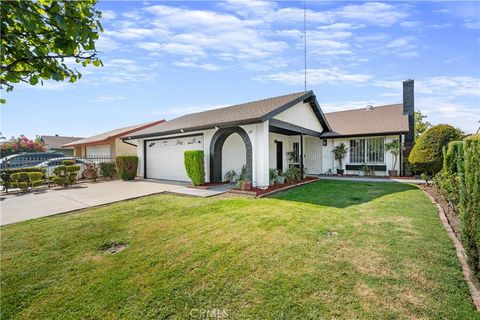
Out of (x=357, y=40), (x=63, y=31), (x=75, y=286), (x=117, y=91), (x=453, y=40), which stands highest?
(x=357, y=40)

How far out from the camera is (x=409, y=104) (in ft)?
53.2

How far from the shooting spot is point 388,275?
3.36 metres

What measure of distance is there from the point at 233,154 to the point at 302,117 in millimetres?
4735

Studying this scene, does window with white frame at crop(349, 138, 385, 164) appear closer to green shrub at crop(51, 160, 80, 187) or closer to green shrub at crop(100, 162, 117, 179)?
A: green shrub at crop(100, 162, 117, 179)

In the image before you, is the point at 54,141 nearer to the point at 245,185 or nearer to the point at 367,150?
the point at 245,185

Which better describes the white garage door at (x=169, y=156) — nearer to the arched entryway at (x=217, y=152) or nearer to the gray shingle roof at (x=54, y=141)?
the arched entryway at (x=217, y=152)

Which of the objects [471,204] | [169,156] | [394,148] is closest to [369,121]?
[394,148]

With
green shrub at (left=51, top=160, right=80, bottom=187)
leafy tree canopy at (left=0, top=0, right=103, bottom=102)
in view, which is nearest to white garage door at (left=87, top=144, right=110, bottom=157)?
green shrub at (left=51, top=160, right=80, bottom=187)

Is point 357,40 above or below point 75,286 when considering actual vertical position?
above

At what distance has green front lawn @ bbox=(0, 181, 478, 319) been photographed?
280 centimetres

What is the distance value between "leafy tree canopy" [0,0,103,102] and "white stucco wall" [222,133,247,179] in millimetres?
10138

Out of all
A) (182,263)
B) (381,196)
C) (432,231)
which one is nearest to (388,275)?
(432,231)

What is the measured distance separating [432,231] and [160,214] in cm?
670

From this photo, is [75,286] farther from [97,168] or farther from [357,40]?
[97,168]
